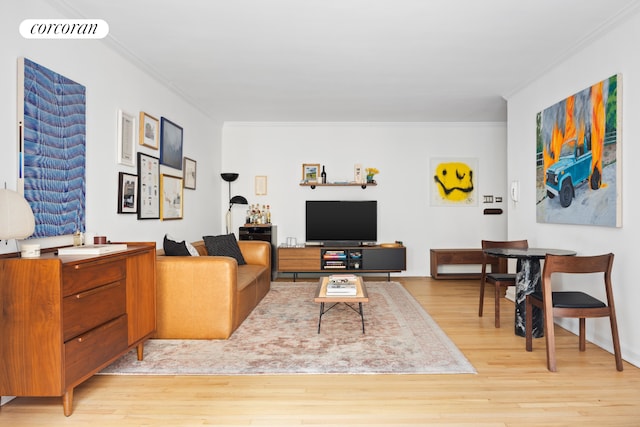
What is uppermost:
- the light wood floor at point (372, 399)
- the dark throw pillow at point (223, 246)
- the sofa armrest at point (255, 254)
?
the dark throw pillow at point (223, 246)

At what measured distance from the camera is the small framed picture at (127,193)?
367 centimetres

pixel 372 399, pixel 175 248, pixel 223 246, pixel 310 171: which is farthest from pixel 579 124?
pixel 310 171

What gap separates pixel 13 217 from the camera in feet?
6.88

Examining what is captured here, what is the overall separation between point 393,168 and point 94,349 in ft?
17.5

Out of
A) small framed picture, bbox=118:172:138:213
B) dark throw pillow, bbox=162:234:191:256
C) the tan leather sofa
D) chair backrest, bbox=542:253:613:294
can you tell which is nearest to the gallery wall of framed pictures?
small framed picture, bbox=118:172:138:213

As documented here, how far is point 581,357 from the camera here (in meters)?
3.11

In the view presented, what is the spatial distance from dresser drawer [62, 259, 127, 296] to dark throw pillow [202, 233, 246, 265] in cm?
211

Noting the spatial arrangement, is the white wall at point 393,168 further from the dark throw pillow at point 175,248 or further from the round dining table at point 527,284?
the round dining table at point 527,284

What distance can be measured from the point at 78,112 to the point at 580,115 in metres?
4.11

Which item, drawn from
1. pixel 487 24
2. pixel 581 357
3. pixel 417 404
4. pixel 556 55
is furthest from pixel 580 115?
pixel 417 404

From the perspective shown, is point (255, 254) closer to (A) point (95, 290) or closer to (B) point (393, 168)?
(B) point (393, 168)

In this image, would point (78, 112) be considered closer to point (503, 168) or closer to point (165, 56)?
point (165, 56)

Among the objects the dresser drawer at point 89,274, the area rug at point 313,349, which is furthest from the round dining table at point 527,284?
the dresser drawer at point 89,274

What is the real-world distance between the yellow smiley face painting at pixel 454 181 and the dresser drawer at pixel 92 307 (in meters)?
5.27
